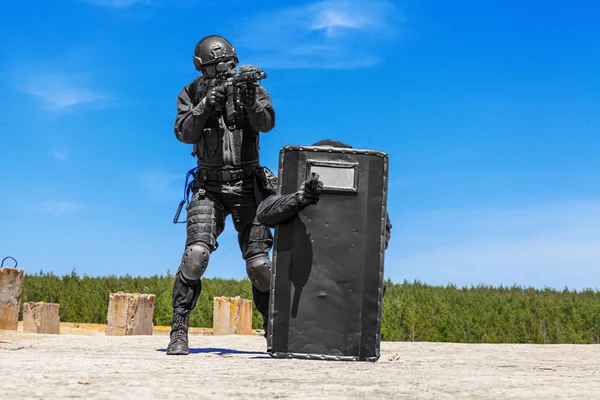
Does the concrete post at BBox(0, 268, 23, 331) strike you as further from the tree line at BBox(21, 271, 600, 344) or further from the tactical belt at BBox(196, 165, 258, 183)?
the tactical belt at BBox(196, 165, 258, 183)

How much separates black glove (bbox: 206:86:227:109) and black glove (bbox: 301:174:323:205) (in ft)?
3.93

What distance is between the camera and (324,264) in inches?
220

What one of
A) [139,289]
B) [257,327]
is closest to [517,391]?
[257,327]

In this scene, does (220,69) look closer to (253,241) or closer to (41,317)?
(253,241)

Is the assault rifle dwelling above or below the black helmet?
below

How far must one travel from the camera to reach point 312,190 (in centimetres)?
539

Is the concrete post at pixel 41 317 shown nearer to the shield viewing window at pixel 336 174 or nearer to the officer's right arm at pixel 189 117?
the officer's right arm at pixel 189 117

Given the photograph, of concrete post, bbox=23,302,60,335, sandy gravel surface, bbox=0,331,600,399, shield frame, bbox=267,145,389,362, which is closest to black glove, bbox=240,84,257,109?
shield frame, bbox=267,145,389,362

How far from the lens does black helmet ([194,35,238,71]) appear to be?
6473mm

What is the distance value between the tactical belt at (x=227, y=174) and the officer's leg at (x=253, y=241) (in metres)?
0.18

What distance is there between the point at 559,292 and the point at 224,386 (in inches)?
667

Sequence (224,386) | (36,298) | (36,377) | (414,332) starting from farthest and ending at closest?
(36,298)
(414,332)
(36,377)
(224,386)

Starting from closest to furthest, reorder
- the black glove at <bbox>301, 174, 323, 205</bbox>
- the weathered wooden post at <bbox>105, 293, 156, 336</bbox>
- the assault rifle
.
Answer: the black glove at <bbox>301, 174, 323, 205</bbox> < the assault rifle < the weathered wooden post at <bbox>105, 293, 156, 336</bbox>

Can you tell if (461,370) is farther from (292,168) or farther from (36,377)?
(36,377)
